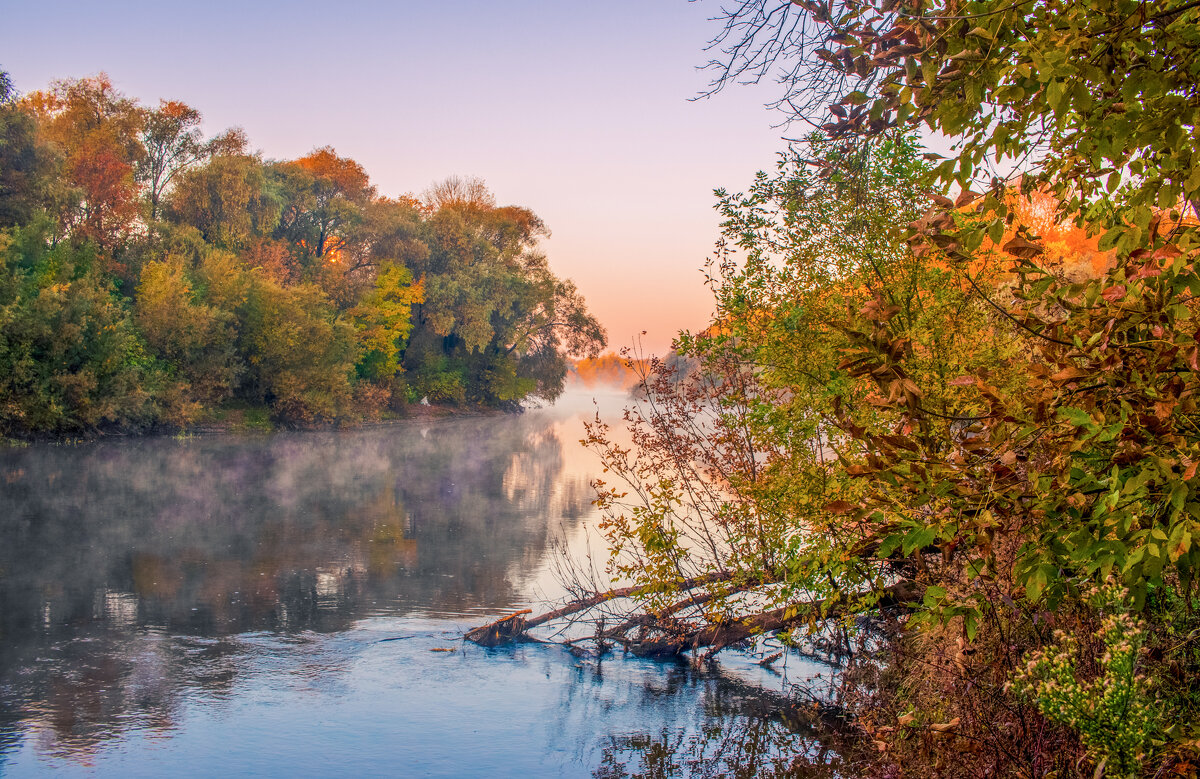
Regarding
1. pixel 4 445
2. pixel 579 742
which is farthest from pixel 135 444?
pixel 579 742

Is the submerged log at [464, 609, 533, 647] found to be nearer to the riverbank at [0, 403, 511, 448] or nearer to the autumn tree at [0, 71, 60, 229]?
the riverbank at [0, 403, 511, 448]

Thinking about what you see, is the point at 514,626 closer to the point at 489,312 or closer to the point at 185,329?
the point at 185,329

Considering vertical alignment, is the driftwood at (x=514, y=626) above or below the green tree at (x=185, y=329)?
below

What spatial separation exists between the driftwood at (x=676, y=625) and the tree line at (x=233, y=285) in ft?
78.0

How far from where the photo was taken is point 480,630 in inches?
462

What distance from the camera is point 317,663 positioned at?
35.4 feet

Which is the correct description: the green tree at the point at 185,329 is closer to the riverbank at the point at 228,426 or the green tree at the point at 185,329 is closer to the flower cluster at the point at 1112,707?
the riverbank at the point at 228,426

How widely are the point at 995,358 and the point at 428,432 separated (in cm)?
4402

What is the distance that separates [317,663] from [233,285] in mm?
33693

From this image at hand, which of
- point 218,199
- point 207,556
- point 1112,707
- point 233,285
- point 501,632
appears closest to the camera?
point 1112,707

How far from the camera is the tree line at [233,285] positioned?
32.0 metres

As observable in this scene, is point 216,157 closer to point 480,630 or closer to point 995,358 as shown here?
point 480,630

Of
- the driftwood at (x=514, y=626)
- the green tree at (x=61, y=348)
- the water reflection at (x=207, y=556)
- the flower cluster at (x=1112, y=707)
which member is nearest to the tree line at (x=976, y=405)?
the flower cluster at (x=1112, y=707)

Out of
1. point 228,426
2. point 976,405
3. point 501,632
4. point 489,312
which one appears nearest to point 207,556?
point 501,632
